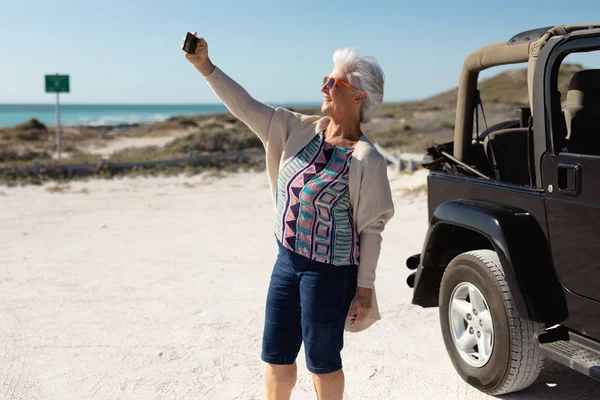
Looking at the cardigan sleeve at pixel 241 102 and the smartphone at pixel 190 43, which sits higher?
the smartphone at pixel 190 43

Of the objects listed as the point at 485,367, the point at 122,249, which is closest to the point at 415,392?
the point at 485,367

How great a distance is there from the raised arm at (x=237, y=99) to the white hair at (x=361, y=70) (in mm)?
435

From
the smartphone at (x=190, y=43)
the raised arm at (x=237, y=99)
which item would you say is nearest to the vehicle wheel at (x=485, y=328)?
the raised arm at (x=237, y=99)

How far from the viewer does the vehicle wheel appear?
3.75 m

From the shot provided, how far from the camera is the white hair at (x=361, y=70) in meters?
3.04

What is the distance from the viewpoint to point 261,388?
173 inches

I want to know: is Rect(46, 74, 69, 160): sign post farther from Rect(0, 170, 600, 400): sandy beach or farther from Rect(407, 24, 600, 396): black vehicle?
Rect(407, 24, 600, 396): black vehicle

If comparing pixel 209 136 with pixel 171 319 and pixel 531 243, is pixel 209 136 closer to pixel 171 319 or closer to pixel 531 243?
pixel 171 319

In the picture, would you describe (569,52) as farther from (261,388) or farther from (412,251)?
(412,251)

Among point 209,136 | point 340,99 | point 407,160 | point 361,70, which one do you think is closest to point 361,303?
point 340,99

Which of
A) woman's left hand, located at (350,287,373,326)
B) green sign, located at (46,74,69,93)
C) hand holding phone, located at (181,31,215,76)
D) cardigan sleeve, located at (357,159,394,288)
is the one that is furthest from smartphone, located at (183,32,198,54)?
green sign, located at (46,74,69,93)

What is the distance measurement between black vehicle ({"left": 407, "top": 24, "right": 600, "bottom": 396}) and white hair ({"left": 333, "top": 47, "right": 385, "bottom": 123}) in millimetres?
1081

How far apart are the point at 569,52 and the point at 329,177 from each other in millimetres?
1634

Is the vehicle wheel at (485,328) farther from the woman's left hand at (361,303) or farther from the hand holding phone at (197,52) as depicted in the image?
the hand holding phone at (197,52)
